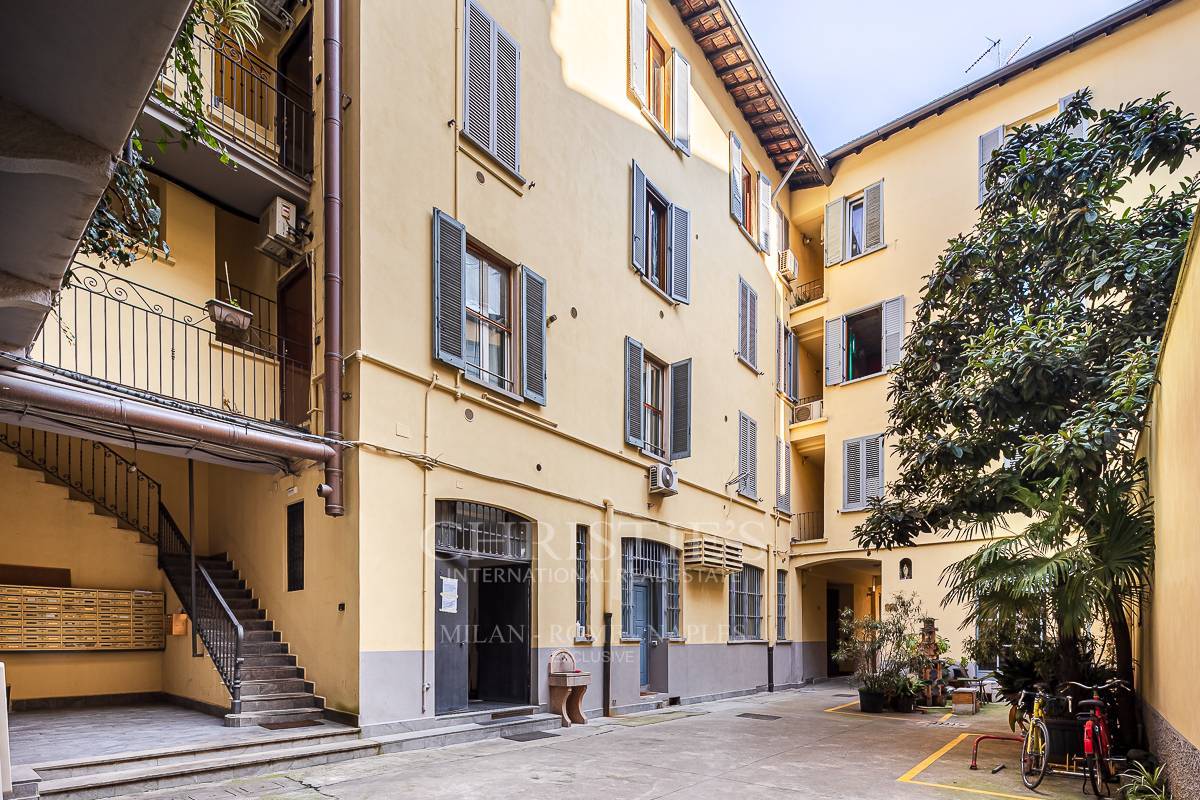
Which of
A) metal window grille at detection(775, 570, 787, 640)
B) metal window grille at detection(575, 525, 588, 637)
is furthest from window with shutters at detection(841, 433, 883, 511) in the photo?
metal window grille at detection(575, 525, 588, 637)

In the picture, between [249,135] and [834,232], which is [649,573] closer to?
[249,135]

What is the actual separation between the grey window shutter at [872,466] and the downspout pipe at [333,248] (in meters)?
13.9

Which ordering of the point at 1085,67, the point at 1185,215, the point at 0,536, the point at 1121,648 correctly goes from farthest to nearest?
the point at 1085,67, the point at 0,536, the point at 1185,215, the point at 1121,648

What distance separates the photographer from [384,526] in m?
9.29

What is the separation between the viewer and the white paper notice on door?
10.3 metres

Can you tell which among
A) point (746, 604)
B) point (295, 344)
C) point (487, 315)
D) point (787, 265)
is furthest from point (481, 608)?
point (787, 265)

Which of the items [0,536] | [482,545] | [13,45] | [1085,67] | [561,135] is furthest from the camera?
[1085,67]

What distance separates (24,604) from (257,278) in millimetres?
4962

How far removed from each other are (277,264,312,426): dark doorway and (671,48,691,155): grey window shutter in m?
8.59

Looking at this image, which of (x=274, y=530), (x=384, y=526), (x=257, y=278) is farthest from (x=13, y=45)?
(x=257, y=278)

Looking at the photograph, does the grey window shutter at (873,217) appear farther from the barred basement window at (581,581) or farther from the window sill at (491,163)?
the barred basement window at (581,581)

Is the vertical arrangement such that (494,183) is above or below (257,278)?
above

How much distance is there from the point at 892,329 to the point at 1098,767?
43.8 ft

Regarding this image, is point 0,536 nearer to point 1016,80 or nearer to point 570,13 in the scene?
point 570,13
